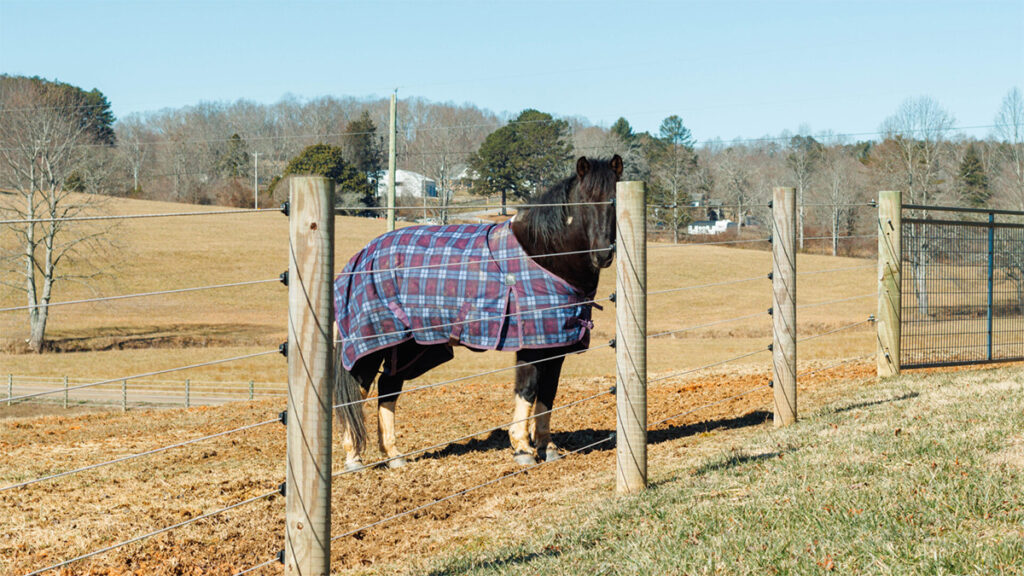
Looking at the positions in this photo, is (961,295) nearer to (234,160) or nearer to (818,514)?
(818,514)

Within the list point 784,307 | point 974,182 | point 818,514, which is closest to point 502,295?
point 784,307

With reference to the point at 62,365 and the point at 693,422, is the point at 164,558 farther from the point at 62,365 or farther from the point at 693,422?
the point at 62,365

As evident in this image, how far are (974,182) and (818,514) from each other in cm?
Answer: 4792

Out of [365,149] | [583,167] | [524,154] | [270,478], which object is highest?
[365,149]

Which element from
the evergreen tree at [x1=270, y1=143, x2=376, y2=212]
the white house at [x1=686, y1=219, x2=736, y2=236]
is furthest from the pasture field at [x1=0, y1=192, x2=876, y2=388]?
the white house at [x1=686, y1=219, x2=736, y2=236]

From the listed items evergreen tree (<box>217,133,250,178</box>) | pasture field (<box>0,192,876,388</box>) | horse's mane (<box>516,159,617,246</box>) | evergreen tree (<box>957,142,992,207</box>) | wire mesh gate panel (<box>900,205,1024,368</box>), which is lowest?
pasture field (<box>0,192,876,388</box>)

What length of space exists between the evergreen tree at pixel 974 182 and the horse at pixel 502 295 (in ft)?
141

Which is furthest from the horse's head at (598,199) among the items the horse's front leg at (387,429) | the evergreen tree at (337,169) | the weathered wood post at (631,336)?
the evergreen tree at (337,169)

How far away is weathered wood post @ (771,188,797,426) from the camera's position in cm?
665

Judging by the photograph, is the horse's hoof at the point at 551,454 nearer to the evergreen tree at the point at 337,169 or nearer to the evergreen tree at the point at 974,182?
the evergreen tree at the point at 974,182

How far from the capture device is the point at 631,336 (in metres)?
4.88

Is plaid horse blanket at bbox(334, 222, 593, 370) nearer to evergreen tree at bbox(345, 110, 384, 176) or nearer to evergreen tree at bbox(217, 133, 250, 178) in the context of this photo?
evergreen tree at bbox(345, 110, 384, 176)

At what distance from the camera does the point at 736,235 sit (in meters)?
62.4

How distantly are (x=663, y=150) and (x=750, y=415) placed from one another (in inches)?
3075
